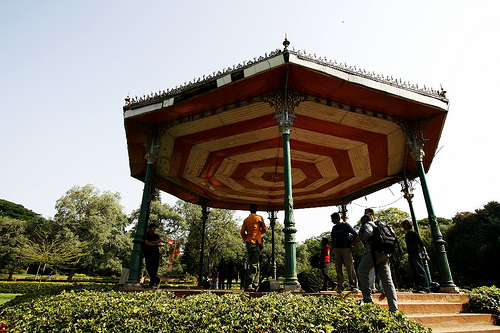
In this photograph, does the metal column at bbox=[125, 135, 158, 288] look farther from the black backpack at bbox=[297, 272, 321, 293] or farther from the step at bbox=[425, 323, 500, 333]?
the step at bbox=[425, 323, 500, 333]

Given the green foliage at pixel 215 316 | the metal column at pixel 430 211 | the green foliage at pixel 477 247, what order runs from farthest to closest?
the green foliage at pixel 477 247, the metal column at pixel 430 211, the green foliage at pixel 215 316

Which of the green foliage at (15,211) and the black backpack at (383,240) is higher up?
the green foliage at (15,211)

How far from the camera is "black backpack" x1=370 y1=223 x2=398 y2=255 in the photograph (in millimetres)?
5078

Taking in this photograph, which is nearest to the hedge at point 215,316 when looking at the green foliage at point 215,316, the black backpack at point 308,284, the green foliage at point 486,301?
the green foliage at point 215,316

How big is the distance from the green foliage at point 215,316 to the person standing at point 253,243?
5.52 ft

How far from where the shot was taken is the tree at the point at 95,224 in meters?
31.7

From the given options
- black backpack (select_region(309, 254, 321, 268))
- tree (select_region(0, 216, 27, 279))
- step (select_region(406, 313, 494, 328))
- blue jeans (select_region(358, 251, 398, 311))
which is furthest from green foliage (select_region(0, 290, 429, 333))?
tree (select_region(0, 216, 27, 279))

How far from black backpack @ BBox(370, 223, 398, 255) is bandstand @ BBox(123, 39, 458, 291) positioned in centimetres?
210

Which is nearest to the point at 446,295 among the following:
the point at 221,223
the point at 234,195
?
the point at 234,195

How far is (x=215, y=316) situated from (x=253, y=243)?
3079 millimetres

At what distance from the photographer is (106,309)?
4812mm

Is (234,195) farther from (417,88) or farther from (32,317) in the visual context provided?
(32,317)

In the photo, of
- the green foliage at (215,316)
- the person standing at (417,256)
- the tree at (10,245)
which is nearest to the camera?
the green foliage at (215,316)

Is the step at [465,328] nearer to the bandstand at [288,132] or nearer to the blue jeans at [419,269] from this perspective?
the blue jeans at [419,269]
